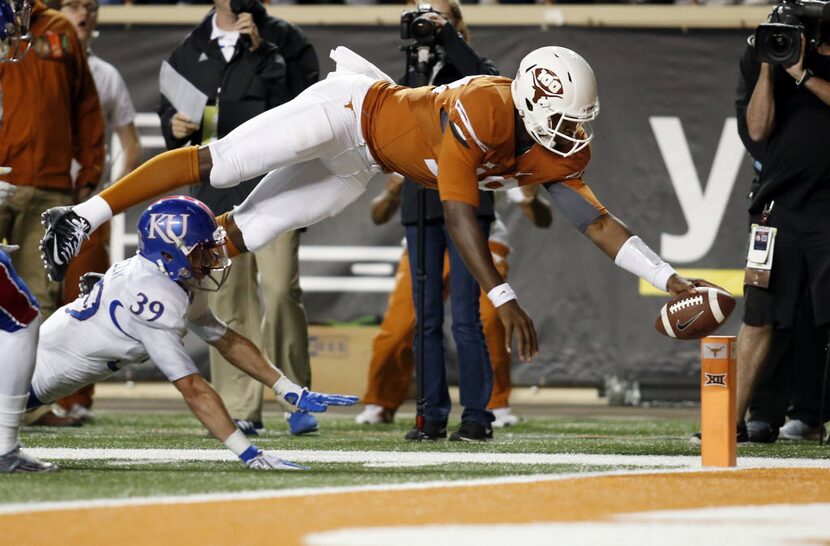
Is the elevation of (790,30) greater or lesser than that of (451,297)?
greater

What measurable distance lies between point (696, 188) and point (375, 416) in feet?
9.79

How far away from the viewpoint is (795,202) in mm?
5855

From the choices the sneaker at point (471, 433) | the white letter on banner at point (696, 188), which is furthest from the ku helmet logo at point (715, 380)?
the white letter on banner at point (696, 188)

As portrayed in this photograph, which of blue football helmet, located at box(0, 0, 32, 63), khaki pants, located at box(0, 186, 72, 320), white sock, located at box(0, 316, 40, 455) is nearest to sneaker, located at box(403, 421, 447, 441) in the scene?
khaki pants, located at box(0, 186, 72, 320)

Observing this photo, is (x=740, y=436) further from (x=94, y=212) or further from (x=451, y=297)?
(x=94, y=212)

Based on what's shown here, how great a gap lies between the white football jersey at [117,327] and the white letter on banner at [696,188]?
4.75 m

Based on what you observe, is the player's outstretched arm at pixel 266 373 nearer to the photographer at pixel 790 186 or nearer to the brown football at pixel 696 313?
the brown football at pixel 696 313

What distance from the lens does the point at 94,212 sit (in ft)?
16.3

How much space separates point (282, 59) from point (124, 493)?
11.0 ft

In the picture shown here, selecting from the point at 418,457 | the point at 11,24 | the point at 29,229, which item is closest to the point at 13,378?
the point at 11,24

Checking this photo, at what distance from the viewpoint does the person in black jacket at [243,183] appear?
6449 millimetres

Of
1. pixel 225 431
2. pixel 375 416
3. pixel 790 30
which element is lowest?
pixel 375 416

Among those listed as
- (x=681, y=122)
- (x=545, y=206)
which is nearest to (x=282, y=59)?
(x=545, y=206)

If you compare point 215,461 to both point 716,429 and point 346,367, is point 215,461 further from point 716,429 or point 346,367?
point 346,367
